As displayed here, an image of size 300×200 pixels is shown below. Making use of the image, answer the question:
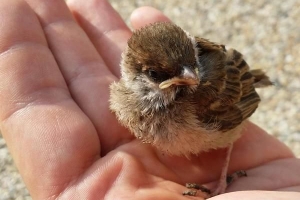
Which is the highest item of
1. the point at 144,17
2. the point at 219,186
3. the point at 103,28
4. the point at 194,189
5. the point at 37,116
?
the point at 144,17

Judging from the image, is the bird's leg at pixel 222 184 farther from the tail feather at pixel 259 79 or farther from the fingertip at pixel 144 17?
the fingertip at pixel 144 17

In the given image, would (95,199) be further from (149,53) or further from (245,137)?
(245,137)

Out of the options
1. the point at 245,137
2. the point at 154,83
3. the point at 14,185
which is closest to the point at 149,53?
the point at 154,83

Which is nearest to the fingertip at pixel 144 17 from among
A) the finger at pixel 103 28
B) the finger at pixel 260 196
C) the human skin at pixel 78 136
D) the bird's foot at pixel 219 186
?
the finger at pixel 103 28

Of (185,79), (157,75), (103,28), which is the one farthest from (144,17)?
Result: (185,79)

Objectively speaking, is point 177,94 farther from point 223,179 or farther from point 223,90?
point 223,179
